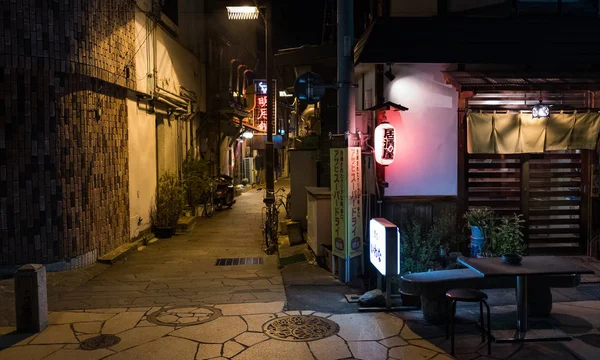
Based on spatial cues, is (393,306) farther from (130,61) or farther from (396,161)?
(130,61)

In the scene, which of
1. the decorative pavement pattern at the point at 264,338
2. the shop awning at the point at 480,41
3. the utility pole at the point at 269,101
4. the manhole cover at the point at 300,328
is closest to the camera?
the decorative pavement pattern at the point at 264,338

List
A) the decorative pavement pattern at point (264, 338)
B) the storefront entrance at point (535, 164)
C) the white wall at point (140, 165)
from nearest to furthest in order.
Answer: the decorative pavement pattern at point (264, 338), the storefront entrance at point (535, 164), the white wall at point (140, 165)

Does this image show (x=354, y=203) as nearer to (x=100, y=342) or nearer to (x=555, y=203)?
(x=555, y=203)

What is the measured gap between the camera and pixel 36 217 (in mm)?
11617

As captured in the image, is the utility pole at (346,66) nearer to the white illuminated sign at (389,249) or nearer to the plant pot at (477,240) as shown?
the white illuminated sign at (389,249)

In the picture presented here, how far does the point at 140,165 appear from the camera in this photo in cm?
1675

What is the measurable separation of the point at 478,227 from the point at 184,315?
672 centimetres

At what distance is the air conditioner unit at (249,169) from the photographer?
41859mm

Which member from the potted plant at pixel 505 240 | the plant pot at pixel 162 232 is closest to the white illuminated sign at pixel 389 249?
the potted plant at pixel 505 240

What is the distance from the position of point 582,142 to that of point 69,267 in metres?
13.1

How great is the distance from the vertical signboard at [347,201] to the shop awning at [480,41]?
223 cm

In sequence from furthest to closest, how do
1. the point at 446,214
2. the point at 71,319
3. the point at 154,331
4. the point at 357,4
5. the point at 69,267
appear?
1. the point at 357,4
2. the point at 69,267
3. the point at 446,214
4. the point at 71,319
5. the point at 154,331

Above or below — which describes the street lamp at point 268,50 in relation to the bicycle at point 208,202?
above

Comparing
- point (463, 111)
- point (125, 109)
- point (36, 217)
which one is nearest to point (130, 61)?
point (125, 109)
